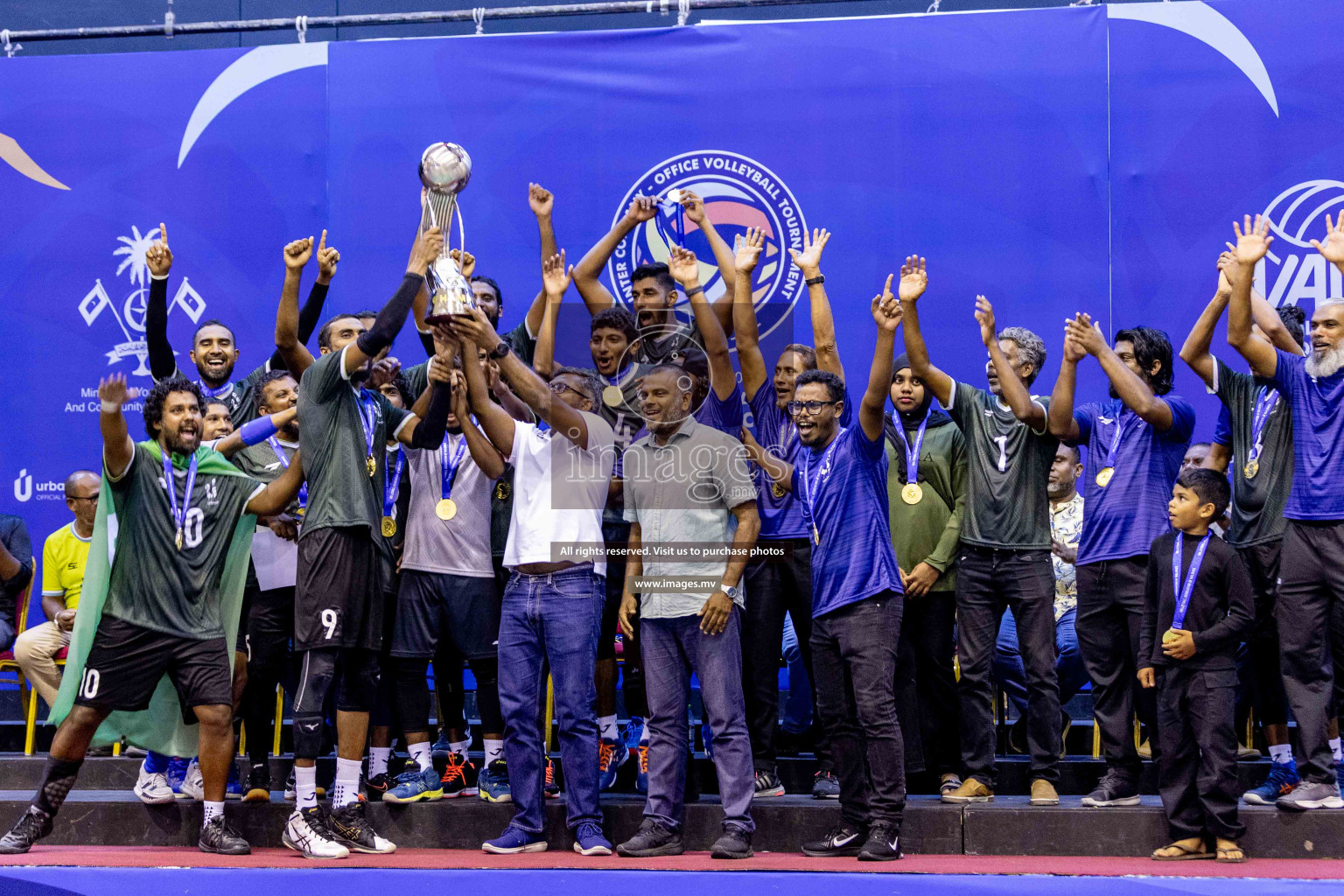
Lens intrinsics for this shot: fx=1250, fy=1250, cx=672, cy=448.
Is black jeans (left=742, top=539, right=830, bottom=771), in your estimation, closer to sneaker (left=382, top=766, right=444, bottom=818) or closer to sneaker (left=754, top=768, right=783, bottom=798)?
sneaker (left=754, top=768, right=783, bottom=798)

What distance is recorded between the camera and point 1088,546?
15.7 feet

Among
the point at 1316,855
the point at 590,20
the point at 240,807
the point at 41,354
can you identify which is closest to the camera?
the point at 1316,855

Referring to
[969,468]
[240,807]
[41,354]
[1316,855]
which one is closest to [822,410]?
[969,468]

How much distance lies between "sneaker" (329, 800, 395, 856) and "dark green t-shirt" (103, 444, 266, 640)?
0.79 metres

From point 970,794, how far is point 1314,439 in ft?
5.85

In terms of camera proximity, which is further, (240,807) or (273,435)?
(273,435)

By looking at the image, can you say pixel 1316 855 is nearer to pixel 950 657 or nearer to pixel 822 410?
pixel 950 657

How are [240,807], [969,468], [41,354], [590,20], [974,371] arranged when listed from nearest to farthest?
[240,807] < [969,468] < [974,371] < [41,354] < [590,20]

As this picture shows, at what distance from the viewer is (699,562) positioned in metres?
4.43

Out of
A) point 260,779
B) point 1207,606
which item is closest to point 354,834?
point 260,779

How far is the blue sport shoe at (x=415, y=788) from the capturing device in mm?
4621

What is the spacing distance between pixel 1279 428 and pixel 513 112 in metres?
3.86

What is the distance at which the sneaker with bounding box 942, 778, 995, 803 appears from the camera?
4.61 meters

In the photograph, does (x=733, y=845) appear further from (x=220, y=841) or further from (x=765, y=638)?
(x=220, y=841)
